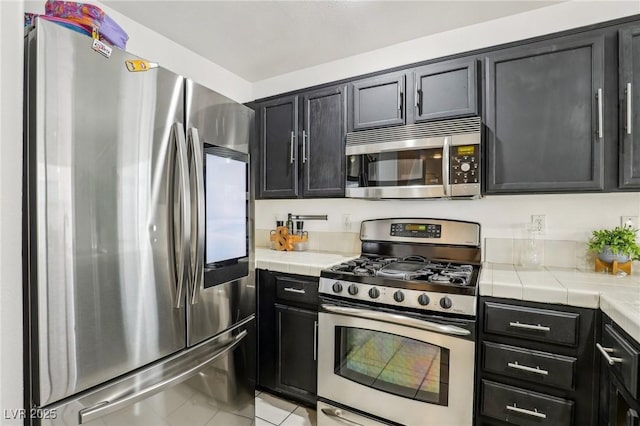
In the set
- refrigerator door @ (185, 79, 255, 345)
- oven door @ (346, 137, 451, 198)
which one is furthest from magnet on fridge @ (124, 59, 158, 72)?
oven door @ (346, 137, 451, 198)

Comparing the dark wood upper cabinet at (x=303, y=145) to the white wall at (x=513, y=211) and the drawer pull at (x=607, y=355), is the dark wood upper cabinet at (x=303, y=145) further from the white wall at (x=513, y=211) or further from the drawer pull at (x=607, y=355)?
the drawer pull at (x=607, y=355)

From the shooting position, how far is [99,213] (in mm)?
1112

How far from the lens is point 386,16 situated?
202 cm

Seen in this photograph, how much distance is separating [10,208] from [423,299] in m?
1.66

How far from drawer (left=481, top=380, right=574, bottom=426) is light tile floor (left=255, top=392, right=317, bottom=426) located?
1.08 meters

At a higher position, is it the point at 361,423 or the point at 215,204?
the point at 215,204

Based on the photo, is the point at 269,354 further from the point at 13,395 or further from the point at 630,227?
the point at 630,227

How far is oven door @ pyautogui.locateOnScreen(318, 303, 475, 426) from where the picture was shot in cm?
156

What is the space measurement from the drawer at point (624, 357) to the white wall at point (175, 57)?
2.82 meters

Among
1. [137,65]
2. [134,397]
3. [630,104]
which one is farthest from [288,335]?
[630,104]

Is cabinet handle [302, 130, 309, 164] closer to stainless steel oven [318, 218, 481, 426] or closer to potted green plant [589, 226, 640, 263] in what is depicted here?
stainless steel oven [318, 218, 481, 426]

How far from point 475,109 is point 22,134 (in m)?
2.05

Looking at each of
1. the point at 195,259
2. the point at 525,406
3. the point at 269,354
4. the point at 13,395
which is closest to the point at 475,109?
the point at 525,406

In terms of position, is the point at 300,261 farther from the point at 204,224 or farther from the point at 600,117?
the point at 600,117
